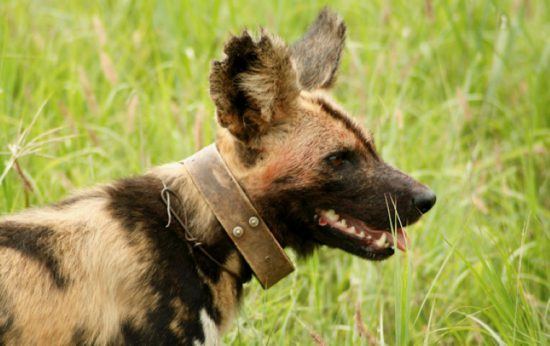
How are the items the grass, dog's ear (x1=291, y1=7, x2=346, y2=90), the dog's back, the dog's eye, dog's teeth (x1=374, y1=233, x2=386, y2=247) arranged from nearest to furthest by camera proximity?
the dog's back → the dog's eye → dog's teeth (x1=374, y1=233, x2=386, y2=247) → dog's ear (x1=291, y1=7, x2=346, y2=90) → the grass

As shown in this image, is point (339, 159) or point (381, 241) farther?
point (381, 241)

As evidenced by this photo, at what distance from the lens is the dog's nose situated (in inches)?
153

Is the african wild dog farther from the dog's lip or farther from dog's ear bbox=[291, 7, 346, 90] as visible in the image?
dog's ear bbox=[291, 7, 346, 90]

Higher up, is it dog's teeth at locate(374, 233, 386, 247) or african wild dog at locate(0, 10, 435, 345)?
african wild dog at locate(0, 10, 435, 345)

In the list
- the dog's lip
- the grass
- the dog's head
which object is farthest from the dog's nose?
the grass

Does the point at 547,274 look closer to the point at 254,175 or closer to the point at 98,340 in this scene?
the point at 254,175

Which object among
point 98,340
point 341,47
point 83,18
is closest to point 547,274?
point 341,47

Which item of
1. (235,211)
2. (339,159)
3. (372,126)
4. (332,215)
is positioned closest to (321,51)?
(339,159)

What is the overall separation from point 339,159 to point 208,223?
0.61m

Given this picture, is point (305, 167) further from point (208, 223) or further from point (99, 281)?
point (99, 281)

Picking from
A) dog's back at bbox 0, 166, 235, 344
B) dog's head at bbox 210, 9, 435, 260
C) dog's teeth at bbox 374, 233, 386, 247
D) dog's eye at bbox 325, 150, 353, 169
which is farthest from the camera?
dog's teeth at bbox 374, 233, 386, 247

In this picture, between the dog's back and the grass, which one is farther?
the grass

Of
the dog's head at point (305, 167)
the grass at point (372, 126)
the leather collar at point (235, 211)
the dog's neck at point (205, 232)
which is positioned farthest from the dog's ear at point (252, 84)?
the grass at point (372, 126)

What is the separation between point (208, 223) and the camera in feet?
12.2
